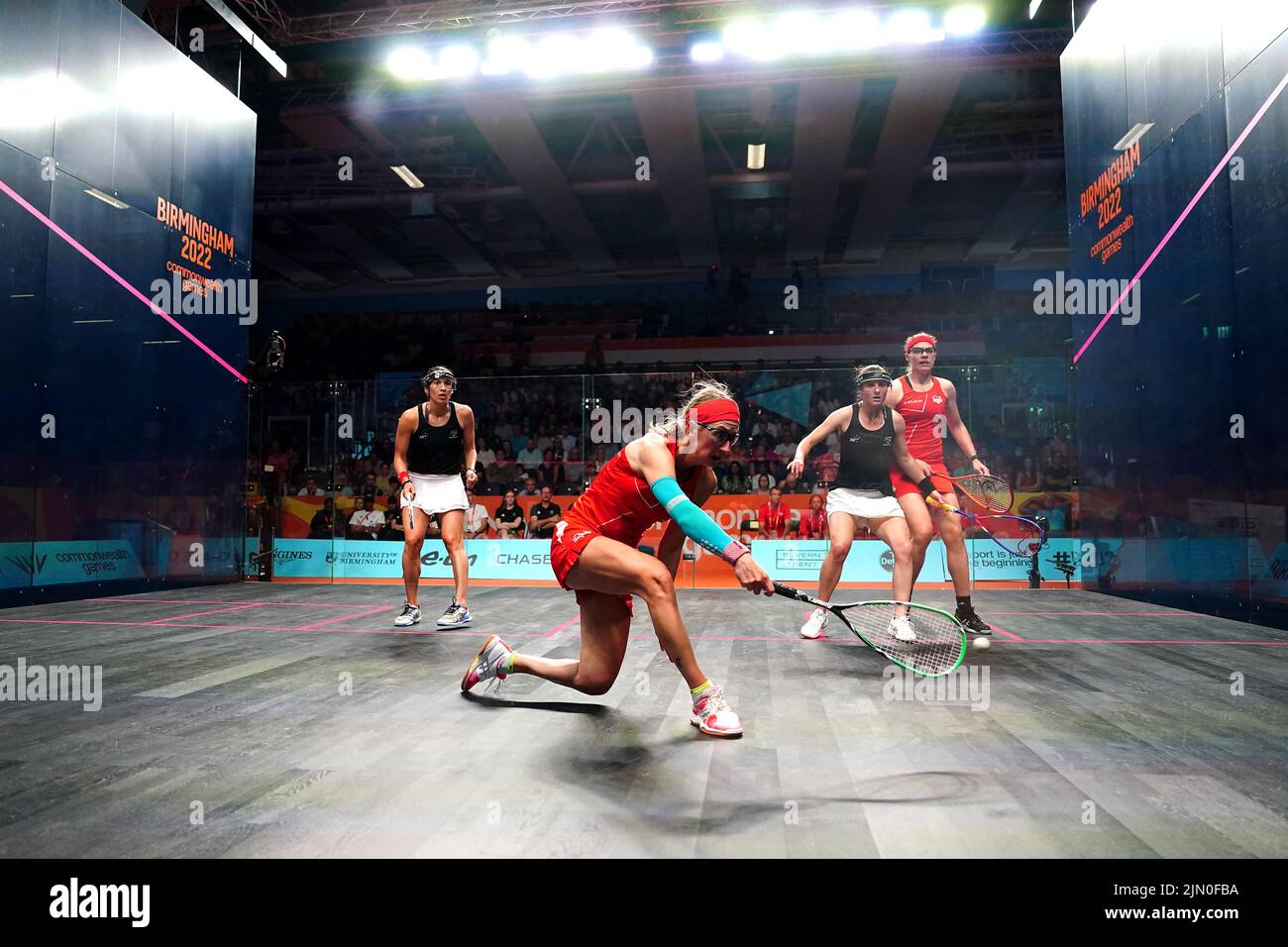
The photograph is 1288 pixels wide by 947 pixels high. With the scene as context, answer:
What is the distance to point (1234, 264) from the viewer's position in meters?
4.95

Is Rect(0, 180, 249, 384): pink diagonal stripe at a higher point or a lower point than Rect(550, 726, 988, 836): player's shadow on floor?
higher

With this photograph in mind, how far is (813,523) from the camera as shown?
766 cm

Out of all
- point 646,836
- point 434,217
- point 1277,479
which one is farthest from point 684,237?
point 646,836

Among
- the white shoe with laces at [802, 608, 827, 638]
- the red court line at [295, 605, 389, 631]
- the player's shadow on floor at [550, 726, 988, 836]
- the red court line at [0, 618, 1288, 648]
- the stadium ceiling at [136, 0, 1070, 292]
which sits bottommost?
the red court line at [295, 605, 389, 631]

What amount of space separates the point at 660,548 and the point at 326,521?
6453mm

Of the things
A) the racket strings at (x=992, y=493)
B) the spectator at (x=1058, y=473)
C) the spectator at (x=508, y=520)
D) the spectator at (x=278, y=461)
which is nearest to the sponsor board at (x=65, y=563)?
the spectator at (x=278, y=461)

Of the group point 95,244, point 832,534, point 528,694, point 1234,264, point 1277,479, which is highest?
point 95,244

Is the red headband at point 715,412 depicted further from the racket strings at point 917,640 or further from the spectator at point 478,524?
the spectator at point 478,524

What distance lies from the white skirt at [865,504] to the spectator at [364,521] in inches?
214

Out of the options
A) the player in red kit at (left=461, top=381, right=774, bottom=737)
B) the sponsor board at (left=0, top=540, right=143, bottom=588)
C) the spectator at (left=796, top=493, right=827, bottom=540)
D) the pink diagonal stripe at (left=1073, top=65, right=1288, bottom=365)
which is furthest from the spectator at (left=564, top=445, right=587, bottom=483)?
the player in red kit at (left=461, top=381, right=774, bottom=737)

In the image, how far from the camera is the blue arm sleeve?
2174 millimetres

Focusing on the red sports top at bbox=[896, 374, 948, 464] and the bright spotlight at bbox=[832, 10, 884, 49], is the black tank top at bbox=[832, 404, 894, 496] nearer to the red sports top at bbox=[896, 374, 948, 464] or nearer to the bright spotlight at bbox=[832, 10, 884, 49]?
the red sports top at bbox=[896, 374, 948, 464]
